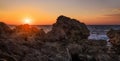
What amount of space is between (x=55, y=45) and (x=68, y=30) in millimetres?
5985

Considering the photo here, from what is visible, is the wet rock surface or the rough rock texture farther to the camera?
the rough rock texture

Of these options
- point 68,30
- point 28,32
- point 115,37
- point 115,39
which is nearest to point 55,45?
point 28,32

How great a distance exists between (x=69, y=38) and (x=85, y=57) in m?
4.90

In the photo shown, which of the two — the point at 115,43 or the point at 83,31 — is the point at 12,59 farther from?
the point at 115,43

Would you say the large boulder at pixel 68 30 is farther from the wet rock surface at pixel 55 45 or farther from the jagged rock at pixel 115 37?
the jagged rock at pixel 115 37

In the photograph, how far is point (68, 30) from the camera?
28188mm

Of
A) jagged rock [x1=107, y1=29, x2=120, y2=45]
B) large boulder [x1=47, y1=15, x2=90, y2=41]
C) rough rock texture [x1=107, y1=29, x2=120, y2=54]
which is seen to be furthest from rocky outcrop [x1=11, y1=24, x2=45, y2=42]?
jagged rock [x1=107, y1=29, x2=120, y2=45]

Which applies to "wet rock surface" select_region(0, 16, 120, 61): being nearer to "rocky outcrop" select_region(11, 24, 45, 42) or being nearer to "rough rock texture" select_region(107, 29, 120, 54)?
"rocky outcrop" select_region(11, 24, 45, 42)

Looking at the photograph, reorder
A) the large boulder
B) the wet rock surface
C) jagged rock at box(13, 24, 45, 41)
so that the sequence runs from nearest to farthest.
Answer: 1. the wet rock surface
2. jagged rock at box(13, 24, 45, 41)
3. the large boulder

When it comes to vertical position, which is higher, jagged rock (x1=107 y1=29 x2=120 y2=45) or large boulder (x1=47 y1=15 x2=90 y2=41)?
large boulder (x1=47 y1=15 x2=90 y2=41)

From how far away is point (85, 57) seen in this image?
72.7ft

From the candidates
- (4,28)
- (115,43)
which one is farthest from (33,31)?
(115,43)

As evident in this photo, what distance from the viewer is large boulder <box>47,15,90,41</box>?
25797mm

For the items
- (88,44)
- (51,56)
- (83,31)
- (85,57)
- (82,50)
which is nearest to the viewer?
(51,56)
